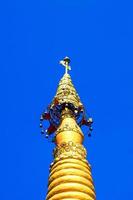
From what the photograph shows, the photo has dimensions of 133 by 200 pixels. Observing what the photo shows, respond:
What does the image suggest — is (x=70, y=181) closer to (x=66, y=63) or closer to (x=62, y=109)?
(x=62, y=109)

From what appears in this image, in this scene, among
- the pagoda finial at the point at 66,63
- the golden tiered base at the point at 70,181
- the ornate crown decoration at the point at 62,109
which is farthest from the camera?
the pagoda finial at the point at 66,63

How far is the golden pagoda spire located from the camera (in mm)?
12906

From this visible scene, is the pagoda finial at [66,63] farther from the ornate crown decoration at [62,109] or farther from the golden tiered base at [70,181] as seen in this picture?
the golden tiered base at [70,181]

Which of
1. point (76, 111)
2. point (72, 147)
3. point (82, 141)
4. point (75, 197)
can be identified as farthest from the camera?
point (76, 111)

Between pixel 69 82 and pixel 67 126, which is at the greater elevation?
pixel 69 82

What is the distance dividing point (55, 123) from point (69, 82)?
2138 mm

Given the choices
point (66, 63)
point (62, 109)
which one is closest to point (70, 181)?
point (62, 109)

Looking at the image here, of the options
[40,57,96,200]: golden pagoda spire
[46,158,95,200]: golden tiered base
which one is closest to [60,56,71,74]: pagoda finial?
[40,57,96,200]: golden pagoda spire

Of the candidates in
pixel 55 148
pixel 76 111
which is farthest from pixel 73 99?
pixel 55 148

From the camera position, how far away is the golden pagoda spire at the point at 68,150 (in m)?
12.9

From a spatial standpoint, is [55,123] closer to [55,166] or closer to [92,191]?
[55,166]

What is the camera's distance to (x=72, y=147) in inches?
584

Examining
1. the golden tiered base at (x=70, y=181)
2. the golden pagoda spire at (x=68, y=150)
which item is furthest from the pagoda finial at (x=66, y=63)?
the golden tiered base at (x=70, y=181)

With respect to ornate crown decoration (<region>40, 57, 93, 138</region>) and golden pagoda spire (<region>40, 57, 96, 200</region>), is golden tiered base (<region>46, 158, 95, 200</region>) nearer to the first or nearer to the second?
golden pagoda spire (<region>40, 57, 96, 200</region>)
